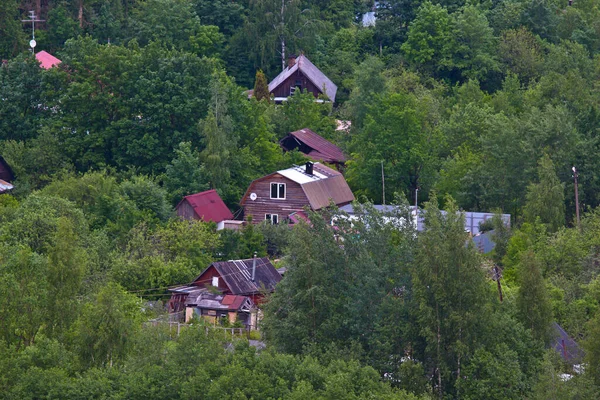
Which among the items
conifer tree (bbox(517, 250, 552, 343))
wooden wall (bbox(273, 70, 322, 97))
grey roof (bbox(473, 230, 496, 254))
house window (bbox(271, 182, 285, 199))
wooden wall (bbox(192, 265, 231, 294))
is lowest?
conifer tree (bbox(517, 250, 552, 343))

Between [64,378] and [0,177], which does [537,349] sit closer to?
[64,378]

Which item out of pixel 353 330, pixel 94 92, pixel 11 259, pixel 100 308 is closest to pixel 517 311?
pixel 353 330

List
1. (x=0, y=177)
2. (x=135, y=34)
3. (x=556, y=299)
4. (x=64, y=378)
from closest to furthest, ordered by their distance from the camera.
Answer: (x=64, y=378), (x=556, y=299), (x=0, y=177), (x=135, y=34)

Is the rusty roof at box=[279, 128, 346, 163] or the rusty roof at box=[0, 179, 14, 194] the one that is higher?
the rusty roof at box=[279, 128, 346, 163]

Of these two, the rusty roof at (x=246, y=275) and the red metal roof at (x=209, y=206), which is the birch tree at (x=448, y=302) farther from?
the red metal roof at (x=209, y=206)

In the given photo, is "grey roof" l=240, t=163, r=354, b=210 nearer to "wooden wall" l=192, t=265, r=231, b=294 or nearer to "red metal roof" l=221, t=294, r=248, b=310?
"wooden wall" l=192, t=265, r=231, b=294

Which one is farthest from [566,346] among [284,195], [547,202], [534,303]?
[284,195]

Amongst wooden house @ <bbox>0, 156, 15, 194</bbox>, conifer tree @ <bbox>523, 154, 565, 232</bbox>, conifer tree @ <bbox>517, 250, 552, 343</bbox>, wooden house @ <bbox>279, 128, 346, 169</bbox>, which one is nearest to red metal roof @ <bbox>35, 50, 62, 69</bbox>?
wooden house @ <bbox>0, 156, 15, 194</bbox>

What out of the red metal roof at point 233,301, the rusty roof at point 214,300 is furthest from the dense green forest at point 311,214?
the red metal roof at point 233,301
